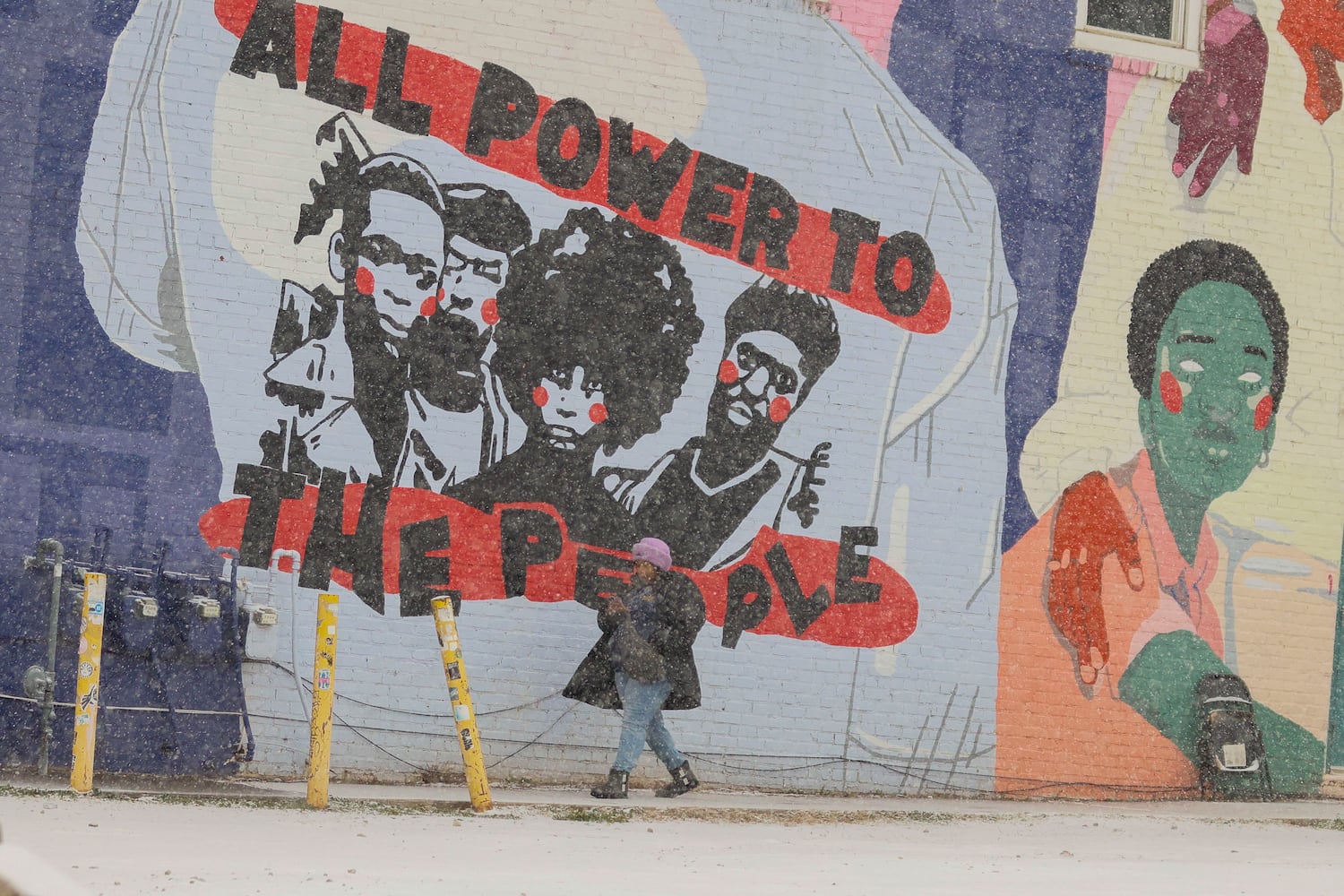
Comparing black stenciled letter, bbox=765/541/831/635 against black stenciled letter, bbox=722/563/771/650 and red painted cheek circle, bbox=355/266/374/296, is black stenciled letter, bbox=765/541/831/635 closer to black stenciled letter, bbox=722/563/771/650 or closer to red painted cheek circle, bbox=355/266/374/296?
black stenciled letter, bbox=722/563/771/650

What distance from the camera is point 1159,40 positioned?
1175 cm

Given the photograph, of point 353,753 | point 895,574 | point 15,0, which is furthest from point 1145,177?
point 15,0

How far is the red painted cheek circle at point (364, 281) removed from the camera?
10.0 m

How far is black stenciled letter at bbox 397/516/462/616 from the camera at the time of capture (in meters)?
9.98

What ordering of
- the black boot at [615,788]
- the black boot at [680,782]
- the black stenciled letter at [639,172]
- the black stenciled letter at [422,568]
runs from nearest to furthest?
the black boot at [615,788] < the black boot at [680,782] < the black stenciled letter at [422,568] < the black stenciled letter at [639,172]

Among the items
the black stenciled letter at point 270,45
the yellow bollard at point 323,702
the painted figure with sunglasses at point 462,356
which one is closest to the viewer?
the yellow bollard at point 323,702

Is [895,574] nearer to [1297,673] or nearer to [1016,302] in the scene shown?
[1016,302]

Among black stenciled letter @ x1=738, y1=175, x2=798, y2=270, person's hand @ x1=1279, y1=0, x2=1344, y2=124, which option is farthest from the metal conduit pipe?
person's hand @ x1=1279, y1=0, x2=1344, y2=124

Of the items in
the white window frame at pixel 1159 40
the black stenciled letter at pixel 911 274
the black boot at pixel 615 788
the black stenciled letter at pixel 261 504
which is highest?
the white window frame at pixel 1159 40

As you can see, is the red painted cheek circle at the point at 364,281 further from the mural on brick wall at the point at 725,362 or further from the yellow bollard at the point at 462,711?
the yellow bollard at the point at 462,711

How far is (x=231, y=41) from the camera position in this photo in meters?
9.87

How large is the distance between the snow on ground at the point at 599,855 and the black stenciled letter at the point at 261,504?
2084mm

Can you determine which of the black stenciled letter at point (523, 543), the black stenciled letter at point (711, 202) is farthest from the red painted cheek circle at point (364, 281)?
the black stenciled letter at point (711, 202)

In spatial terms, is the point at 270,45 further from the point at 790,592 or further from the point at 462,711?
the point at 790,592
